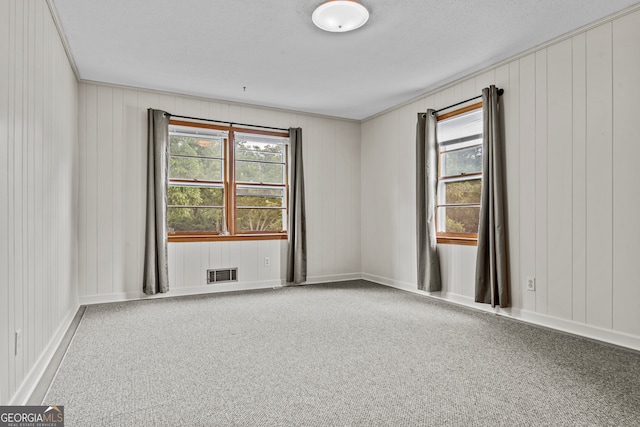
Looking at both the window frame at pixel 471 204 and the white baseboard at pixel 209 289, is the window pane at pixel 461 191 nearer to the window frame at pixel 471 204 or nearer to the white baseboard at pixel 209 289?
the window frame at pixel 471 204

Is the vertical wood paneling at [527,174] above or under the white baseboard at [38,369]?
above

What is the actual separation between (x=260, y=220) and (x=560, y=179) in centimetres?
365

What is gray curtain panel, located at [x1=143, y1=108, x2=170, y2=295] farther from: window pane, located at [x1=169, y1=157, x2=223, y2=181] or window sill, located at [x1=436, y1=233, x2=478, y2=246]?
window sill, located at [x1=436, y1=233, x2=478, y2=246]

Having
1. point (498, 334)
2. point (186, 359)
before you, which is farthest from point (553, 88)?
point (186, 359)

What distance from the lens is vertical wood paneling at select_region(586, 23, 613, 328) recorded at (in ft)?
9.88

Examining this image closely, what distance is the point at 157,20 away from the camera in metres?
3.05

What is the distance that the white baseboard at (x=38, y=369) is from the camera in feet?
6.53

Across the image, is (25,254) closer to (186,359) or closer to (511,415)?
(186,359)

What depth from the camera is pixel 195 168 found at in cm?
502

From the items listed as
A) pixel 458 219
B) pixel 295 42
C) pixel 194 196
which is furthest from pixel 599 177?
pixel 194 196

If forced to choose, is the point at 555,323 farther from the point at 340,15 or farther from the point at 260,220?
the point at 260,220

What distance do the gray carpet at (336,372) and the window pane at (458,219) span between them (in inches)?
38.8

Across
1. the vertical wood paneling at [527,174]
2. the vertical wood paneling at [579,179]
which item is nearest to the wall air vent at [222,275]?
the vertical wood paneling at [527,174]

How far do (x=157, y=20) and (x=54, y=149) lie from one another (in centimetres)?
130
